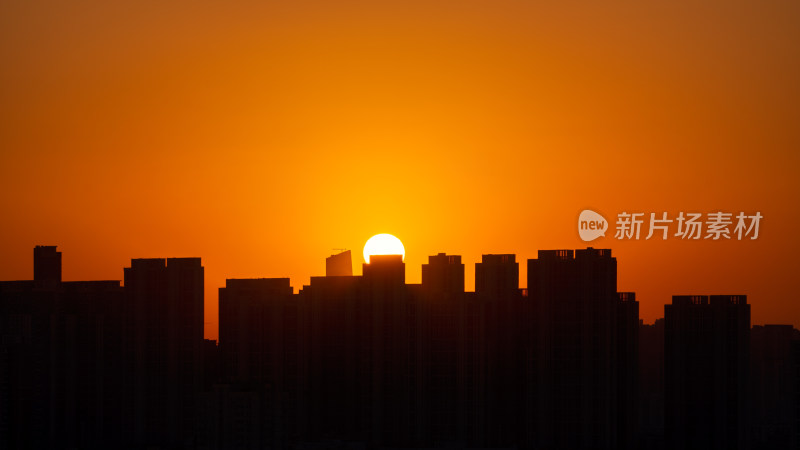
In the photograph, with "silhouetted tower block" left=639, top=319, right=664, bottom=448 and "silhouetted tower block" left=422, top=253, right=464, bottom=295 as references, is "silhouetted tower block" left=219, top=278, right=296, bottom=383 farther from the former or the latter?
"silhouetted tower block" left=639, top=319, right=664, bottom=448

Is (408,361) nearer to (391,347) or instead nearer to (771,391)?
(391,347)

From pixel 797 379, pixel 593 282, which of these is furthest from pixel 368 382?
pixel 797 379

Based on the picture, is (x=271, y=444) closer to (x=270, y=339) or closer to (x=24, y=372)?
(x=270, y=339)

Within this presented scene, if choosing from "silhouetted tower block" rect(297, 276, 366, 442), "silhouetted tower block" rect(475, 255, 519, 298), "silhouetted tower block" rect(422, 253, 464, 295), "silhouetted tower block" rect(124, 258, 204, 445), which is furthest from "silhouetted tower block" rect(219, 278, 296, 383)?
"silhouetted tower block" rect(475, 255, 519, 298)

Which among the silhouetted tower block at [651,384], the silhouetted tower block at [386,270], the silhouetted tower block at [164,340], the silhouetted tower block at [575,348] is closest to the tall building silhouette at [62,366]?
the silhouetted tower block at [164,340]

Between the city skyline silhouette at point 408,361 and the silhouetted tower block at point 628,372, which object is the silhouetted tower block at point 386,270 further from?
the silhouetted tower block at point 628,372
